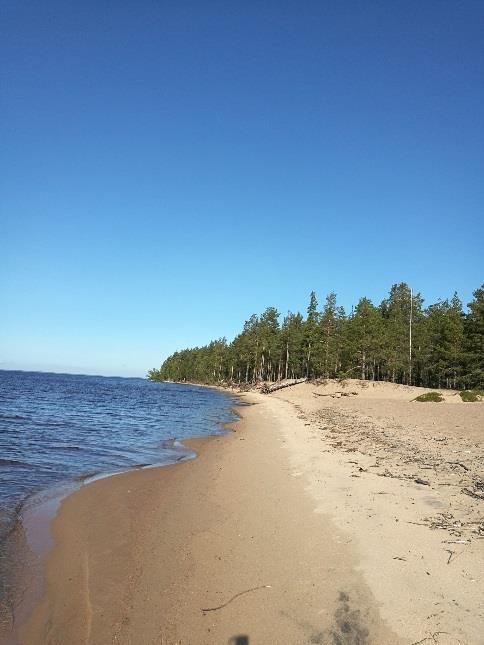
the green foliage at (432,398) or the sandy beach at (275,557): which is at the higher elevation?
the green foliage at (432,398)

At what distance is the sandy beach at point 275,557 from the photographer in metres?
4.81

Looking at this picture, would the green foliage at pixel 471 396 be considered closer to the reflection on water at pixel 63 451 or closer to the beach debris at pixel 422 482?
the reflection on water at pixel 63 451

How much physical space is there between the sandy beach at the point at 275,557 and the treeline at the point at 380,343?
4456 cm

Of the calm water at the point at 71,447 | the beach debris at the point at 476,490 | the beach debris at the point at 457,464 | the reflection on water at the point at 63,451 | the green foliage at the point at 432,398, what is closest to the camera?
the beach debris at the point at 476,490

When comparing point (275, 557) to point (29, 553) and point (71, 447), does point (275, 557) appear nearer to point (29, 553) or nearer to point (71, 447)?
point (29, 553)

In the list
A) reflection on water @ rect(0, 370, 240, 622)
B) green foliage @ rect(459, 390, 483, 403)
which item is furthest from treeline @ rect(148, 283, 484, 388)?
reflection on water @ rect(0, 370, 240, 622)

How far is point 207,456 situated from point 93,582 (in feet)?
34.6

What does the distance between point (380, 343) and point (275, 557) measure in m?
59.5

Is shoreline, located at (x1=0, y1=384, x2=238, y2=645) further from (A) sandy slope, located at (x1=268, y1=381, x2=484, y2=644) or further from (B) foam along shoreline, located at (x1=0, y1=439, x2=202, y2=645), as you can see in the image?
(A) sandy slope, located at (x1=268, y1=381, x2=484, y2=644)

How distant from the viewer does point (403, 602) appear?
16.4 feet

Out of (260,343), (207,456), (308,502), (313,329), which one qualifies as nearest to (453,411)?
(207,456)

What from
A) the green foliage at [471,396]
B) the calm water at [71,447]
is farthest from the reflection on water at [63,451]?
the green foliage at [471,396]

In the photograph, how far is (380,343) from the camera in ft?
205

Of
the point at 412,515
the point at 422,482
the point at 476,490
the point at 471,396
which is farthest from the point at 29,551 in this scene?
the point at 471,396
